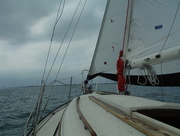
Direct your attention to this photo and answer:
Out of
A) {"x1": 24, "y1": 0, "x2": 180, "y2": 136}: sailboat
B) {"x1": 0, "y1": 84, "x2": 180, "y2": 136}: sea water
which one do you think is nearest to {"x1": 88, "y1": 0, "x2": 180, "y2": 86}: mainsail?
{"x1": 24, "y1": 0, "x2": 180, "y2": 136}: sailboat

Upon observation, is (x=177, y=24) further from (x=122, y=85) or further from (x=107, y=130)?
(x=107, y=130)

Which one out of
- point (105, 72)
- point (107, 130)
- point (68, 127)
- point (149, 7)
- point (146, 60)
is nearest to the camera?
point (107, 130)

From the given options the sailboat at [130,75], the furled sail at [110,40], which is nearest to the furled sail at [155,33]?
the sailboat at [130,75]

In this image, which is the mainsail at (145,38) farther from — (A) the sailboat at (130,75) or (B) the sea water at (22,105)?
(B) the sea water at (22,105)

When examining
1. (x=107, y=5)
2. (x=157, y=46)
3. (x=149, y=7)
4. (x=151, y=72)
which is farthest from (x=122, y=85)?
(x=107, y=5)

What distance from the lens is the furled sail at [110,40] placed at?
16.5 feet

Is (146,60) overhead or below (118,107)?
overhead

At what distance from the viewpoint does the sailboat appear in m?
1.59

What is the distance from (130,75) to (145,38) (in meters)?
1.26

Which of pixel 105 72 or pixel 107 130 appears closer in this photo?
pixel 107 130

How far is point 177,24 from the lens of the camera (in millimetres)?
3533

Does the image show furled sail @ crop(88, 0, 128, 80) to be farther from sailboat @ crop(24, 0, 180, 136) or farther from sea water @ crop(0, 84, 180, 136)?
sea water @ crop(0, 84, 180, 136)

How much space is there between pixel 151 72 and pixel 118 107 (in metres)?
1.69

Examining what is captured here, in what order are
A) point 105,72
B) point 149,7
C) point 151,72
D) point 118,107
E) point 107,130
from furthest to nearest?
1. point 105,72
2. point 149,7
3. point 151,72
4. point 118,107
5. point 107,130
